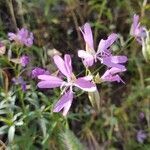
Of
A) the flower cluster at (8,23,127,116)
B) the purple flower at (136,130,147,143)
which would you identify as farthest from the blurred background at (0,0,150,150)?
the flower cluster at (8,23,127,116)

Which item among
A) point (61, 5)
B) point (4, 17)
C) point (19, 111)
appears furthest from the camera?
point (61, 5)

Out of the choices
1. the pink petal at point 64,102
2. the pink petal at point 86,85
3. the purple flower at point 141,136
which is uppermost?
the pink petal at point 86,85

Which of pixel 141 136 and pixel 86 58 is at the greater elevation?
pixel 86 58

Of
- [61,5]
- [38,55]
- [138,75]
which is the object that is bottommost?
[138,75]

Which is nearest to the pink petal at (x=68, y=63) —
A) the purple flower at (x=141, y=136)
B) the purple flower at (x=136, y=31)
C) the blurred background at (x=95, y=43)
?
the purple flower at (x=136, y=31)

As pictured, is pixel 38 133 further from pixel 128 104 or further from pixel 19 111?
pixel 128 104

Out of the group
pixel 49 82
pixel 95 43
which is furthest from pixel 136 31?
pixel 95 43

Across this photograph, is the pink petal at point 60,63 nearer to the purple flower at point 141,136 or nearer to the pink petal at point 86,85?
the pink petal at point 86,85

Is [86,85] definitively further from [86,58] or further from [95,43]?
[95,43]

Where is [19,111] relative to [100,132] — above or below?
above

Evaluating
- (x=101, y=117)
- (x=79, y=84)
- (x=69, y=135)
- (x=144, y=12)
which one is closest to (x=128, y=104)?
(x=101, y=117)

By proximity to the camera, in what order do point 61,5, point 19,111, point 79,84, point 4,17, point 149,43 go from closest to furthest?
point 79,84 → point 149,43 → point 19,111 → point 4,17 → point 61,5
